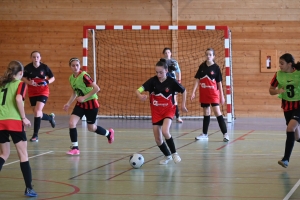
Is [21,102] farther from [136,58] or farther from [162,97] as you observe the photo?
[136,58]

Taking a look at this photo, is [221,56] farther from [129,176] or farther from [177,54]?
[129,176]

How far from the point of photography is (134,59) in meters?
19.8

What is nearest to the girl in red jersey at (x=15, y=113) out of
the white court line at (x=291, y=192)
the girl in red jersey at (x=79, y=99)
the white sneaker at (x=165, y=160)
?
the white court line at (x=291, y=192)

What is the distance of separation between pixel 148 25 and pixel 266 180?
1243cm

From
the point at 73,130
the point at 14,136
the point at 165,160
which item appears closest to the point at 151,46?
the point at 73,130

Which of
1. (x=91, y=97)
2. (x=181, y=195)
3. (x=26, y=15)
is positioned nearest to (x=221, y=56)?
(x=26, y=15)

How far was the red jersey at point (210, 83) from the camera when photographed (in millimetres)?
12461

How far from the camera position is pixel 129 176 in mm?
8078

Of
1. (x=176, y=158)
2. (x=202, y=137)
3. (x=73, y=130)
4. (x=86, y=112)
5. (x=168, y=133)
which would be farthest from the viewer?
(x=202, y=137)

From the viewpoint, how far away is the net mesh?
19.5m

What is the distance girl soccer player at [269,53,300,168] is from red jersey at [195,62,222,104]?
3749 mm

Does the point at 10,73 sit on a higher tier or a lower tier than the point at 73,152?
higher

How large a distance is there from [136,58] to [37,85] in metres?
7.77

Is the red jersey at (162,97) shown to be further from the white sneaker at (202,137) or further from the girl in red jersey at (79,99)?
the white sneaker at (202,137)
